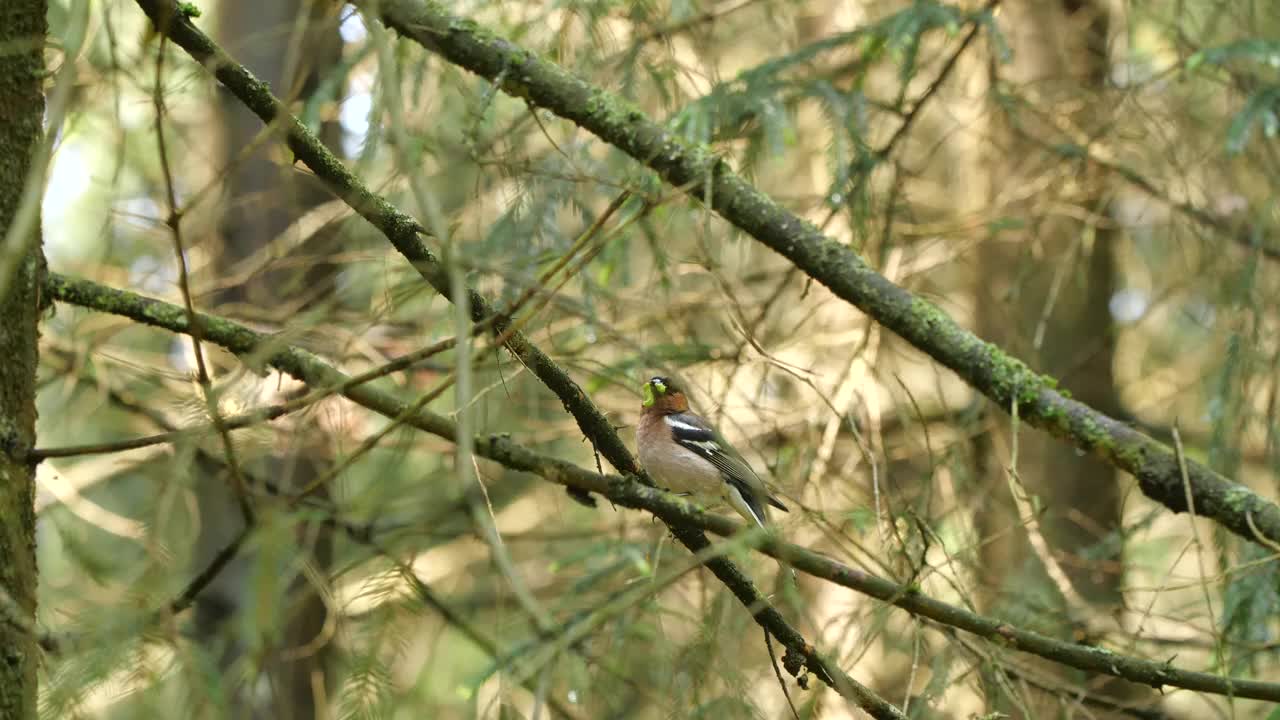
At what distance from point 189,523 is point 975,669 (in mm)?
3536

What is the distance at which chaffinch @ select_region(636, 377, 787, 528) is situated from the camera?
5.28 metres

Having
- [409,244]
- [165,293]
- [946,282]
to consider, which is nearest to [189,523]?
[165,293]

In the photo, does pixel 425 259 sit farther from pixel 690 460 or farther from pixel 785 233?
pixel 690 460

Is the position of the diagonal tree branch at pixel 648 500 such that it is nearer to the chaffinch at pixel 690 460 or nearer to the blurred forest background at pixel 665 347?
the blurred forest background at pixel 665 347

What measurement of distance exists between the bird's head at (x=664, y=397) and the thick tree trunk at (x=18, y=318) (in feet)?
8.53

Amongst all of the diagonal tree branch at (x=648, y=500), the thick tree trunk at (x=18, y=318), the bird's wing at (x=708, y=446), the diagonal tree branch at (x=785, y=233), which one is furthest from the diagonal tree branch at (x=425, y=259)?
the bird's wing at (x=708, y=446)

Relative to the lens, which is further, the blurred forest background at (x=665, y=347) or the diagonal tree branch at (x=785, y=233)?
the diagonal tree branch at (x=785, y=233)

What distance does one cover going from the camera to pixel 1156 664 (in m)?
2.90

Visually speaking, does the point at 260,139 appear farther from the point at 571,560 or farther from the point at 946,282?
the point at 946,282

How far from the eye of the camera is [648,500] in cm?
250

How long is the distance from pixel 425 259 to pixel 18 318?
1233 mm

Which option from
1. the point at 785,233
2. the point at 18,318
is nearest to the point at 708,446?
the point at 785,233

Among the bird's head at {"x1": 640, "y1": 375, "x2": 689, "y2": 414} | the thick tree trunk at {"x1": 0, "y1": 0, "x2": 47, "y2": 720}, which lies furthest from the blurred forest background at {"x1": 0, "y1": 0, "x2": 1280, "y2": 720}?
the bird's head at {"x1": 640, "y1": 375, "x2": 689, "y2": 414}

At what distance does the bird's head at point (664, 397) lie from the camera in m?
5.37
